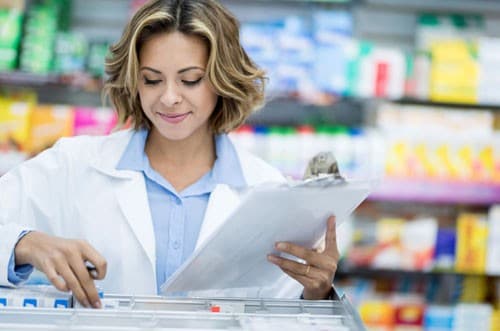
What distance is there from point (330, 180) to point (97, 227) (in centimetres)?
78

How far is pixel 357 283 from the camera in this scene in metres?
4.73

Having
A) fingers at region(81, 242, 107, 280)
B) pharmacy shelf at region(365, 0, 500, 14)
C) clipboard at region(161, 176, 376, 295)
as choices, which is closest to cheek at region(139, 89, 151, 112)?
clipboard at region(161, 176, 376, 295)

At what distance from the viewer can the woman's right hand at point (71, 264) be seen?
1.36 meters

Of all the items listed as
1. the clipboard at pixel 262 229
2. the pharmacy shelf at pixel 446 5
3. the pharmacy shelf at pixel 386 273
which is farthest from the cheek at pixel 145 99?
the pharmacy shelf at pixel 446 5

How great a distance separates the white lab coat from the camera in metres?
1.92

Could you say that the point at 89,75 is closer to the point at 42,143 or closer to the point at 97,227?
the point at 42,143

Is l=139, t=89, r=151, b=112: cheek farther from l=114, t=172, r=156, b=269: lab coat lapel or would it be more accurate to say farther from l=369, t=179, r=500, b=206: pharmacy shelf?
l=369, t=179, r=500, b=206: pharmacy shelf

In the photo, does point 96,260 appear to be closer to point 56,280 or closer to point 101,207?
point 56,280

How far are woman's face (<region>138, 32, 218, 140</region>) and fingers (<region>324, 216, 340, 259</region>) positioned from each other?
501mm

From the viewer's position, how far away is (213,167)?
215 cm

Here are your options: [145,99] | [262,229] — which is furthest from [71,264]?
[145,99]

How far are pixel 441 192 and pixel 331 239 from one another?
3.13 meters

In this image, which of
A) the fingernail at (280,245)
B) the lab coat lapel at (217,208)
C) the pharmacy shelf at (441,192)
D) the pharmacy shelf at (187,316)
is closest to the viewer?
the pharmacy shelf at (187,316)

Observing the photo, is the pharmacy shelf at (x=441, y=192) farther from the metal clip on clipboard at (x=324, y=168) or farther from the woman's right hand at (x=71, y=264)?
the woman's right hand at (x=71, y=264)
